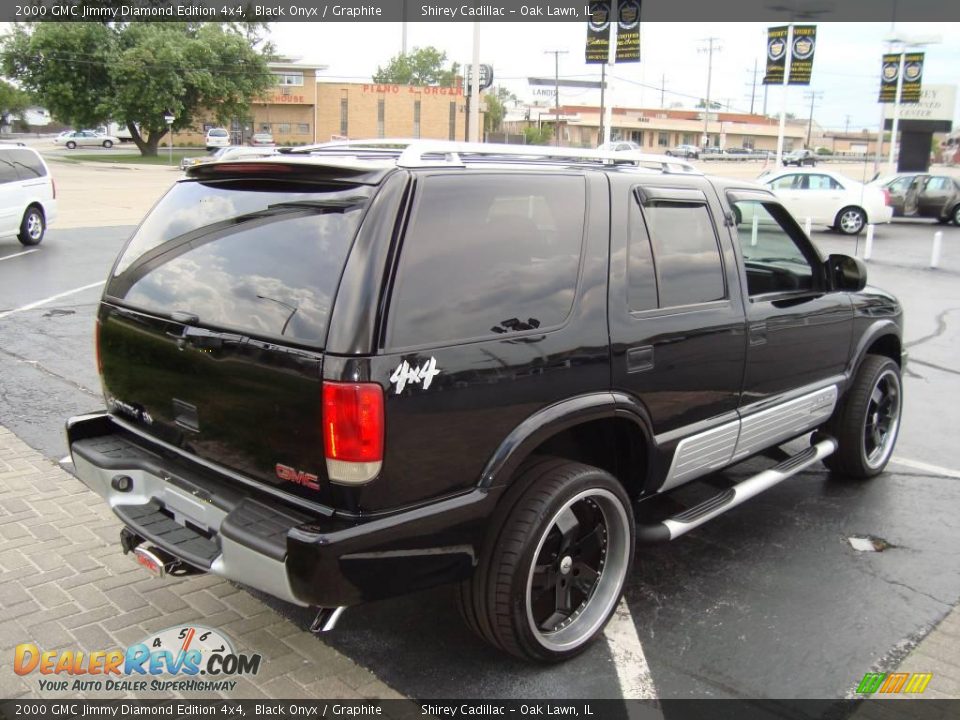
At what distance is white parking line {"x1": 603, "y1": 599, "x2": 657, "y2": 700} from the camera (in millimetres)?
3179

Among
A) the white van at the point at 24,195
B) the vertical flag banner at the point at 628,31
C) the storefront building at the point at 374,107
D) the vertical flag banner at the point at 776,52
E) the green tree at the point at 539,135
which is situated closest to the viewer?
the white van at the point at 24,195

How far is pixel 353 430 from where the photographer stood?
2654 millimetres

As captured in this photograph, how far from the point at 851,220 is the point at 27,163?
19.0m

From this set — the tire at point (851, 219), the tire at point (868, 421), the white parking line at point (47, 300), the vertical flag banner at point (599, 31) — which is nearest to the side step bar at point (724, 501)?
the tire at point (868, 421)

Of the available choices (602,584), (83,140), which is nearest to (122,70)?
(83,140)

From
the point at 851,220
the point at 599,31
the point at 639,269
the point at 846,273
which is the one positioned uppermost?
the point at 599,31

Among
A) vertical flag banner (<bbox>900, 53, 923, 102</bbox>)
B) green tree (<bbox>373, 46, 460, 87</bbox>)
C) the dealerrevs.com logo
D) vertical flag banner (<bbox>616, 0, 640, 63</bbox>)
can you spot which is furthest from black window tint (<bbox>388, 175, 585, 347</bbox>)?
green tree (<bbox>373, 46, 460, 87</bbox>)

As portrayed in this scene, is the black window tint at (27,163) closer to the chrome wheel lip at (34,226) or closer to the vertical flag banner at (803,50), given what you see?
the chrome wheel lip at (34,226)

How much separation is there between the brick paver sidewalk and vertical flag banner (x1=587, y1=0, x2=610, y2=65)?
23.9 meters

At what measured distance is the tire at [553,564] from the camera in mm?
3049

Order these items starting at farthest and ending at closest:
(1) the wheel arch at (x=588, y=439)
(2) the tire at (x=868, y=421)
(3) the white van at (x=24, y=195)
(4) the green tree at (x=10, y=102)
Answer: (4) the green tree at (x=10, y=102) → (3) the white van at (x=24, y=195) → (2) the tire at (x=868, y=421) → (1) the wheel arch at (x=588, y=439)

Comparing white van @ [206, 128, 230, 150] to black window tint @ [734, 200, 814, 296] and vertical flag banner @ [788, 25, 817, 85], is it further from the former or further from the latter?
black window tint @ [734, 200, 814, 296]

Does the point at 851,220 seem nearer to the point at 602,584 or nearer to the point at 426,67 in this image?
the point at 602,584

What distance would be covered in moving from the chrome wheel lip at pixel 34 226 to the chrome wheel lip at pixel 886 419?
1471 cm
